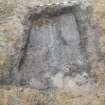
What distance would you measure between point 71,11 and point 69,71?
0.87m

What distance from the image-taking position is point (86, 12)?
3.90 meters

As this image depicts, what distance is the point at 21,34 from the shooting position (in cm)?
370

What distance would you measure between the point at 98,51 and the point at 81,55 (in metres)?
0.22

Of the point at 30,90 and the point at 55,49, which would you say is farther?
the point at 55,49

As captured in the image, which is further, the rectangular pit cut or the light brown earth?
the rectangular pit cut

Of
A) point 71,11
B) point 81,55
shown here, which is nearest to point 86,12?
point 71,11

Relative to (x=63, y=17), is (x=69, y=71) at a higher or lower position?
lower

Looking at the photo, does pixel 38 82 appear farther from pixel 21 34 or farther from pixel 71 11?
pixel 71 11

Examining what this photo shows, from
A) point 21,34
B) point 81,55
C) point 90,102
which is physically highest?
point 21,34

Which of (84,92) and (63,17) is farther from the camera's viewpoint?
(63,17)

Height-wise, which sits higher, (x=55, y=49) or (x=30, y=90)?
(x=55, y=49)

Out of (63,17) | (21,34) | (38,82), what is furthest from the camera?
(63,17)

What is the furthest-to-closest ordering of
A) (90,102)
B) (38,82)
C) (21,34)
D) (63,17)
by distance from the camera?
(63,17), (21,34), (38,82), (90,102)

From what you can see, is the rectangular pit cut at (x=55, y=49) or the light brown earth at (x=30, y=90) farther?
the rectangular pit cut at (x=55, y=49)
